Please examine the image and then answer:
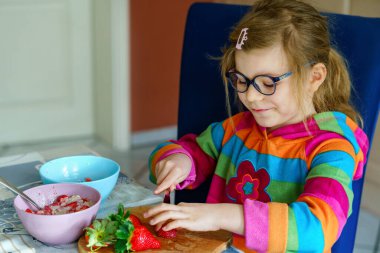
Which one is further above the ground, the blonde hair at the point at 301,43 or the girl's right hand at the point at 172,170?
the blonde hair at the point at 301,43

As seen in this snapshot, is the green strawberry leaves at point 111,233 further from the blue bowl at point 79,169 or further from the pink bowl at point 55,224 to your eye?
the blue bowl at point 79,169

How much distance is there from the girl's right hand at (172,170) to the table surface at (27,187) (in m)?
0.04

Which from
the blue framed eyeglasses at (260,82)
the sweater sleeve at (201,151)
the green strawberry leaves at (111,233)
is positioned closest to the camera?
the green strawberry leaves at (111,233)

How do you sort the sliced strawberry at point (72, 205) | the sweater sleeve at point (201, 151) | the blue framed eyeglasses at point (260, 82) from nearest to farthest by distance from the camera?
the sliced strawberry at point (72, 205) → the blue framed eyeglasses at point (260, 82) → the sweater sleeve at point (201, 151)

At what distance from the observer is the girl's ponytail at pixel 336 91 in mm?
1208

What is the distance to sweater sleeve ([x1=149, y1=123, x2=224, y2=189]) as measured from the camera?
1341mm

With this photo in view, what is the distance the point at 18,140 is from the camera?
3365 mm

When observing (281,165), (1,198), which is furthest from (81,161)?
(281,165)

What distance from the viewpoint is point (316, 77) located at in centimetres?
123

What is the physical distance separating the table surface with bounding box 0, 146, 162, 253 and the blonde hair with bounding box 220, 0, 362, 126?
35cm

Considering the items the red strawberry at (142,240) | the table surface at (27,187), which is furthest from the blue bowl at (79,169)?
the red strawberry at (142,240)

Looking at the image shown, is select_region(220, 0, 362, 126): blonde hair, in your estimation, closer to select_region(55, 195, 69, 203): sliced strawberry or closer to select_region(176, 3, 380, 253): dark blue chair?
select_region(176, 3, 380, 253): dark blue chair

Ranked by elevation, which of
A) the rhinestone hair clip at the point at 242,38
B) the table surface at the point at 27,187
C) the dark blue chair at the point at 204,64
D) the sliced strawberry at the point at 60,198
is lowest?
the table surface at the point at 27,187

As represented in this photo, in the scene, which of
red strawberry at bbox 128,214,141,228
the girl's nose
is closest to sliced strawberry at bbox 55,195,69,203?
red strawberry at bbox 128,214,141,228
